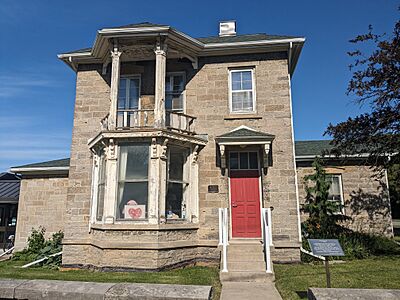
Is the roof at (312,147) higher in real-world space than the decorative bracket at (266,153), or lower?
higher

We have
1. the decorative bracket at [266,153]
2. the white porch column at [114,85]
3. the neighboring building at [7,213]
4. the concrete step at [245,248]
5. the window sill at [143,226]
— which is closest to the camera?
the window sill at [143,226]

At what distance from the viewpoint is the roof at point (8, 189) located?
52.9ft

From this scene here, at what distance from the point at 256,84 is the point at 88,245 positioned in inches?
323

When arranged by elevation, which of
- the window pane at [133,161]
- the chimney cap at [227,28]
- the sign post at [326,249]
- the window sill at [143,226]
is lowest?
the sign post at [326,249]

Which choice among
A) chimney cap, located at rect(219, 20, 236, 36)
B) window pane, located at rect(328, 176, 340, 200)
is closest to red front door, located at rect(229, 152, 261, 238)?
window pane, located at rect(328, 176, 340, 200)

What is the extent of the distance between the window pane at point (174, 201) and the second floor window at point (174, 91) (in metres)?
2.95

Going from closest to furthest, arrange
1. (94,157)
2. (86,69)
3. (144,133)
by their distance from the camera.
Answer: (144,133) < (94,157) < (86,69)

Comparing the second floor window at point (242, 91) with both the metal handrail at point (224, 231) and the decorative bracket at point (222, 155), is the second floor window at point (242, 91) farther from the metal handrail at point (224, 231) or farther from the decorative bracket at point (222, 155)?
the metal handrail at point (224, 231)

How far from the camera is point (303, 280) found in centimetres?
792

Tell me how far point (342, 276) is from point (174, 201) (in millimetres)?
5237

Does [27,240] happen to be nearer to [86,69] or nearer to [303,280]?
[86,69]

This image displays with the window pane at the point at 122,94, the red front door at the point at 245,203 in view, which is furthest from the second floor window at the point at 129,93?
the red front door at the point at 245,203

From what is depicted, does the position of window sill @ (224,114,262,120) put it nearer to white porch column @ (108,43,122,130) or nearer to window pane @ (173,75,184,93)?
window pane @ (173,75,184,93)

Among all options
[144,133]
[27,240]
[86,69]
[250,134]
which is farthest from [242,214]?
[27,240]
